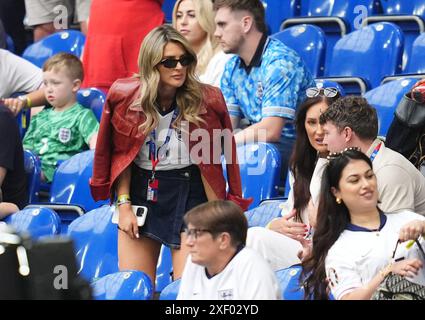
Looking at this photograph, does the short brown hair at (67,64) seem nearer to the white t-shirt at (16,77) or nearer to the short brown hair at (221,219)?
the white t-shirt at (16,77)

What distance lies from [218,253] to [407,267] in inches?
27.4

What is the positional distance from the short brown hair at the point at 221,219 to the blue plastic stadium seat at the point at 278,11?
13.6 feet

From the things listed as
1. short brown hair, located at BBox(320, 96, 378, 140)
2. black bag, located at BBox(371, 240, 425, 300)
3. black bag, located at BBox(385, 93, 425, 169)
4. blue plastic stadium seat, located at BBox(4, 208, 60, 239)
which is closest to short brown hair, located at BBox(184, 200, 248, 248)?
black bag, located at BBox(371, 240, 425, 300)

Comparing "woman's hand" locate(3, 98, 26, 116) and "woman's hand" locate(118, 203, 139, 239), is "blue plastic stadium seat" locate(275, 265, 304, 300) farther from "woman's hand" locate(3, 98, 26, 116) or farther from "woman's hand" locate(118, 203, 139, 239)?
"woman's hand" locate(3, 98, 26, 116)

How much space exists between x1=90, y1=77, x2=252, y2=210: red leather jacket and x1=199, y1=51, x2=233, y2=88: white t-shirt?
1.70m

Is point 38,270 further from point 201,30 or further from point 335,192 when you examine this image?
point 201,30

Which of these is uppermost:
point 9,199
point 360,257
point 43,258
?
point 43,258

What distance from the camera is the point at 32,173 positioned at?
7.23m

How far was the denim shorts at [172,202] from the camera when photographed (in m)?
5.77

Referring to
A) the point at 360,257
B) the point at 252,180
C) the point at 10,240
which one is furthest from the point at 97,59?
the point at 10,240

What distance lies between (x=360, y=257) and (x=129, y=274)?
3.14ft

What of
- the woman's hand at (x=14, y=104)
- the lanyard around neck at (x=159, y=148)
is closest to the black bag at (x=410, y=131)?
the lanyard around neck at (x=159, y=148)

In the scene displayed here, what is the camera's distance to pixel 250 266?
475 cm

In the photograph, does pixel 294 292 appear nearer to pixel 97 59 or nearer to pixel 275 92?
pixel 275 92
